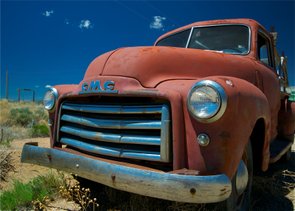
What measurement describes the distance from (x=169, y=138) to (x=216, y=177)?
43 centimetres

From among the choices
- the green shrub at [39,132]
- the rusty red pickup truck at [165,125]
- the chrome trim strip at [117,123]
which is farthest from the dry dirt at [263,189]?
the green shrub at [39,132]

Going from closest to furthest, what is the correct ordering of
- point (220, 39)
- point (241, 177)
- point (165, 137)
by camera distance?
point (165, 137)
point (241, 177)
point (220, 39)

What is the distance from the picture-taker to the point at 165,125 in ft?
7.41

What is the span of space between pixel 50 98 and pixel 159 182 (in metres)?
1.80

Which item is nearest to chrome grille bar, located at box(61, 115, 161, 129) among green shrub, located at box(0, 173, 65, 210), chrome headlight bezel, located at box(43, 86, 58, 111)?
chrome headlight bezel, located at box(43, 86, 58, 111)

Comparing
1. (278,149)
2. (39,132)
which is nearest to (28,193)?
(278,149)

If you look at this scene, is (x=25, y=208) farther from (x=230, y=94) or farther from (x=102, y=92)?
(x=230, y=94)

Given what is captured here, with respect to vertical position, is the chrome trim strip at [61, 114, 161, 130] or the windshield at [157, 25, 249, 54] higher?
the windshield at [157, 25, 249, 54]

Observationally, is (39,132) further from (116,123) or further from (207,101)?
(207,101)

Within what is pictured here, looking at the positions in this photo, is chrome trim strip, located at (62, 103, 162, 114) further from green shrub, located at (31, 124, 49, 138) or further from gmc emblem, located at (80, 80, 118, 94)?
green shrub, located at (31, 124, 49, 138)

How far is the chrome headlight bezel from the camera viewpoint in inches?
131

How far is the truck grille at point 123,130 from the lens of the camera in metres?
2.30

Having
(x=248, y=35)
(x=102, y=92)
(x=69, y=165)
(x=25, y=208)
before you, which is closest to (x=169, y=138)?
(x=102, y=92)

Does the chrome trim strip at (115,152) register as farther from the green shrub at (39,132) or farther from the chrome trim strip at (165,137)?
the green shrub at (39,132)
